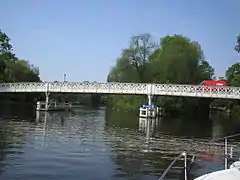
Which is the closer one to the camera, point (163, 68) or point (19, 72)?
point (163, 68)

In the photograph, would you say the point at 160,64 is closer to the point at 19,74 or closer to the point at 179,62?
the point at 179,62

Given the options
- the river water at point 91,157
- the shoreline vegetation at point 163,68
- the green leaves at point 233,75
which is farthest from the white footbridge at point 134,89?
the river water at point 91,157

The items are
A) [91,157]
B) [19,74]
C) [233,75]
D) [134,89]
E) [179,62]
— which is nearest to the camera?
[91,157]

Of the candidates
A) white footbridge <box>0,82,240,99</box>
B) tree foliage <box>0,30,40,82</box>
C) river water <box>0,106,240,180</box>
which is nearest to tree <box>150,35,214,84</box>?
white footbridge <box>0,82,240,99</box>

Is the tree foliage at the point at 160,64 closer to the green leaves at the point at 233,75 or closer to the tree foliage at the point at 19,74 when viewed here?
the green leaves at the point at 233,75

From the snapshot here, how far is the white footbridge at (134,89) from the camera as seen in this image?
2061 inches

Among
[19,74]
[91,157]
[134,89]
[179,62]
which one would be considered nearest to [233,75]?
[179,62]

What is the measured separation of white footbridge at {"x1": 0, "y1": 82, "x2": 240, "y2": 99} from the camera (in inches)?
2061

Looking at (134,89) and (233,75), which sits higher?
(233,75)

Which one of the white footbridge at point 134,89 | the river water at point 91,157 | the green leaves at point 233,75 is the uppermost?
the green leaves at point 233,75

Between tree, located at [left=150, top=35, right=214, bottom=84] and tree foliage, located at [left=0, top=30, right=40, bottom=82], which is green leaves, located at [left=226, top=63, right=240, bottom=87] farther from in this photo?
tree foliage, located at [left=0, top=30, right=40, bottom=82]

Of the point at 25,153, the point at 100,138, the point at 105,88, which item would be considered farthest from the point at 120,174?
the point at 105,88

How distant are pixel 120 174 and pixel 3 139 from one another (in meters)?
10.9

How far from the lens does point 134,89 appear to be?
5619cm
